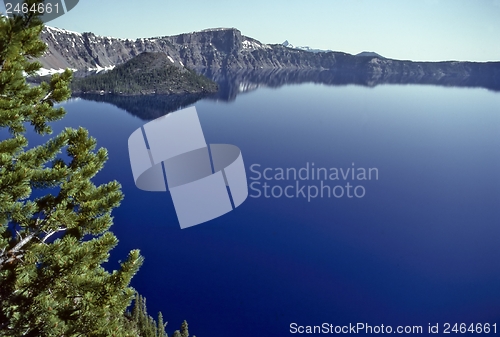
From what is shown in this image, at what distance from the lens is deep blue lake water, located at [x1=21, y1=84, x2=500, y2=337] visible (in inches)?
808

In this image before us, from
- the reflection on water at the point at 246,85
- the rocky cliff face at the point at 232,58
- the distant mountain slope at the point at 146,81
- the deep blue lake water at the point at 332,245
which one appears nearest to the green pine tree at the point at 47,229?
the deep blue lake water at the point at 332,245

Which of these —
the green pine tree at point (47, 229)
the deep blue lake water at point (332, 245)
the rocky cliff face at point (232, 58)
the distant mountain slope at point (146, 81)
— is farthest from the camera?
the rocky cliff face at point (232, 58)

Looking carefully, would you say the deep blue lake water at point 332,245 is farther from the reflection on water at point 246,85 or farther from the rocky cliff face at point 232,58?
the rocky cliff face at point 232,58

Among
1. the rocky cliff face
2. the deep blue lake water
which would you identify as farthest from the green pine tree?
the rocky cliff face

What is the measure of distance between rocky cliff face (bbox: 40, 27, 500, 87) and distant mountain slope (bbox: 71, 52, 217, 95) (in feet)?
137

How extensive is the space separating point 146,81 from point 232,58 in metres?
84.9

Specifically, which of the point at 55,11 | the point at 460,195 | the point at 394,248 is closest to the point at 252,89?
the point at 460,195

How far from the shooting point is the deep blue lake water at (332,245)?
20.5m

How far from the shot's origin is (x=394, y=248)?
25.8 m

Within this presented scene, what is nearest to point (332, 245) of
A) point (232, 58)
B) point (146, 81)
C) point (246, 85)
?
point (146, 81)

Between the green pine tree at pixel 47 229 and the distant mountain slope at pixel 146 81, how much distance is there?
300 ft

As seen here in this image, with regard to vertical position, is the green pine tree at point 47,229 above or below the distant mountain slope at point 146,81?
below

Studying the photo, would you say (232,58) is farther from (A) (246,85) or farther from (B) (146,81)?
(B) (146,81)

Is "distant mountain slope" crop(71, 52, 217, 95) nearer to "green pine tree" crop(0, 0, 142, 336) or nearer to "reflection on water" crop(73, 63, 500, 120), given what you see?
"reflection on water" crop(73, 63, 500, 120)
